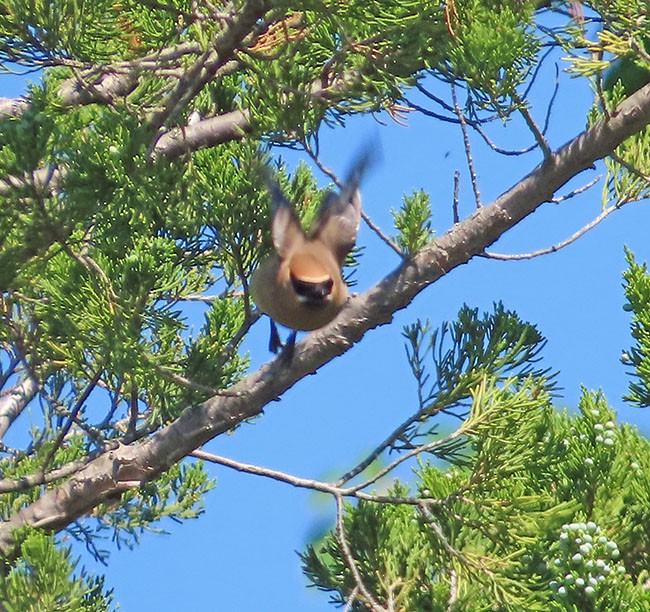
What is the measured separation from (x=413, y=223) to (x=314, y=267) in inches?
30.1

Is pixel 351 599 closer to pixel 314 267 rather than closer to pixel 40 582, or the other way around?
pixel 40 582

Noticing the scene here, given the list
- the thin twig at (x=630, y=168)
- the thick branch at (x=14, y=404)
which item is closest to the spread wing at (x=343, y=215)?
the thin twig at (x=630, y=168)

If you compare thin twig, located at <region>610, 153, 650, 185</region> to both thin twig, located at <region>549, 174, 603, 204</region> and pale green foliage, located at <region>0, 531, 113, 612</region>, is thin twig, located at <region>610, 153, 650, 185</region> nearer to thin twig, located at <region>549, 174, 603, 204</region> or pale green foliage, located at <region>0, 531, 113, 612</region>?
thin twig, located at <region>549, 174, 603, 204</region>

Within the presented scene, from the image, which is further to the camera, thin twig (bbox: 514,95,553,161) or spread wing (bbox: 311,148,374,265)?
spread wing (bbox: 311,148,374,265)

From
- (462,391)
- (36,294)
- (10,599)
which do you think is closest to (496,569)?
(462,391)

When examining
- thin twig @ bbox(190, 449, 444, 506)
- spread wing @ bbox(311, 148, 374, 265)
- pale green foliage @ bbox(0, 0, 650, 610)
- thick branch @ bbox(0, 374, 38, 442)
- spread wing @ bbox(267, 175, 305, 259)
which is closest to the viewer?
pale green foliage @ bbox(0, 0, 650, 610)

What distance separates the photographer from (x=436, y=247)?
3.15m

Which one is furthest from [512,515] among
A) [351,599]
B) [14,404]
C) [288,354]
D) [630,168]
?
[14,404]

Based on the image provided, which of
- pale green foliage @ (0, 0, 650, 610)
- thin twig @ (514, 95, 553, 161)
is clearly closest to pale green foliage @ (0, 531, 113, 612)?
pale green foliage @ (0, 0, 650, 610)

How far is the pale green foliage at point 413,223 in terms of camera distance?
3.15 metres

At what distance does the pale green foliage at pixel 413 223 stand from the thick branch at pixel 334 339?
0.04 m

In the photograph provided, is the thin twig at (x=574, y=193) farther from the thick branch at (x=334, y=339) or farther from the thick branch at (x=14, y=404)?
the thick branch at (x=14, y=404)

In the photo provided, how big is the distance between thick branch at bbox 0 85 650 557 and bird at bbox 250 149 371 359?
435 millimetres

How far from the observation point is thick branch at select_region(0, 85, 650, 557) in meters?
3.02
